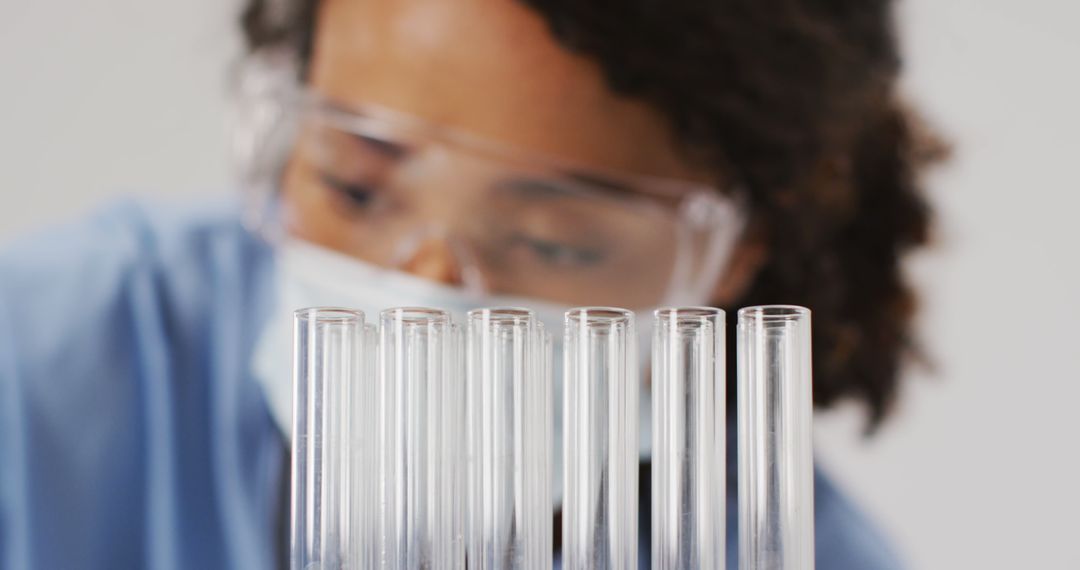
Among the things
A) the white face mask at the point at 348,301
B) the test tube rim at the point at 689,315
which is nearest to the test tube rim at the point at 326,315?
the test tube rim at the point at 689,315

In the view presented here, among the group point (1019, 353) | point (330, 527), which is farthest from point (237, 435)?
point (1019, 353)

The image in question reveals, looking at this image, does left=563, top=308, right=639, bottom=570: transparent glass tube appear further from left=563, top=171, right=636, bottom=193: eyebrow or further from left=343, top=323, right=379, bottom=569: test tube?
left=563, top=171, right=636, bottom=193: eyebrow

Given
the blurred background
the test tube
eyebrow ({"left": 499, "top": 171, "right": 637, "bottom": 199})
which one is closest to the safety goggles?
eyebrow ({"left": 499, "top": 171, "right": 637, "bottom": 199})

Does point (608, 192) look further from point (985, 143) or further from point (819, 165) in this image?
point (985, 143)

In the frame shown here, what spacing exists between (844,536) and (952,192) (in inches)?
12.3

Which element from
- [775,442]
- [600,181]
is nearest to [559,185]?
[600,181]

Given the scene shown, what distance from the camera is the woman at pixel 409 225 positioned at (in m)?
0.91

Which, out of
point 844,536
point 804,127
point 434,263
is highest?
point 804,127

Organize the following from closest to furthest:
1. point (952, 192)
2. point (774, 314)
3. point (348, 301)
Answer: point (774, 314), point (348, 301), point (952, 192)

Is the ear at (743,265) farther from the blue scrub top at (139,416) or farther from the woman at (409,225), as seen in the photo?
the blue scrub top at (139,416)

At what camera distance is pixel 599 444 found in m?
0.50

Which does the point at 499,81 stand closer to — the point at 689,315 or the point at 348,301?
the point at 348,301

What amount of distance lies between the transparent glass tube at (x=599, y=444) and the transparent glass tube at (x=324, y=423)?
0.31ft

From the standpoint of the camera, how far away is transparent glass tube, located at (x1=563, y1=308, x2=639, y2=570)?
19.4 inches
